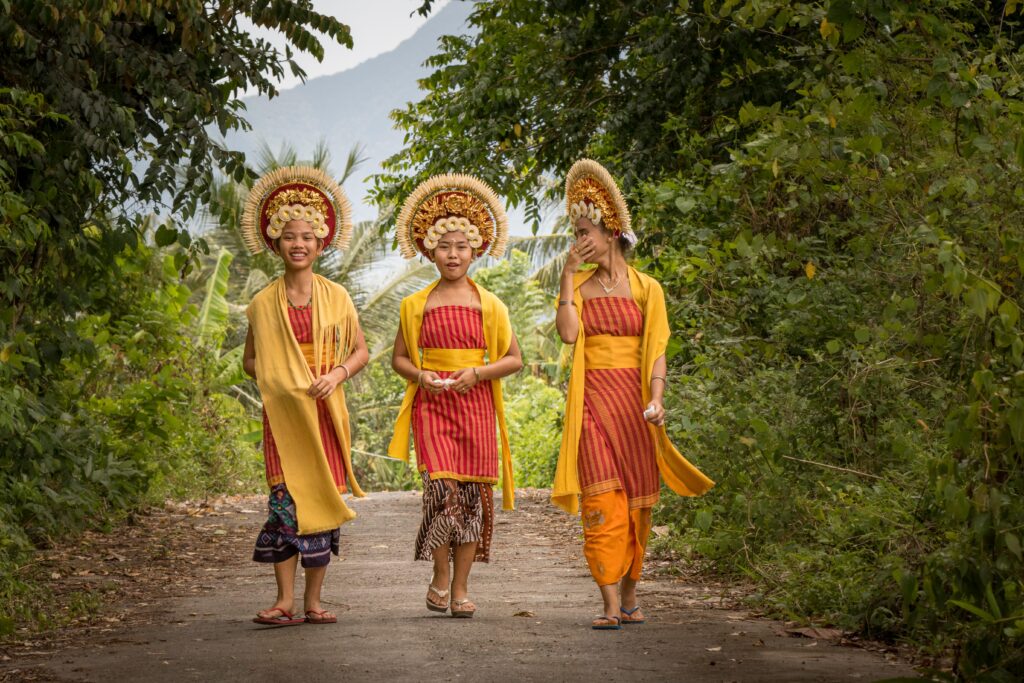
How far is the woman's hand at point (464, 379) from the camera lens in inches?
297

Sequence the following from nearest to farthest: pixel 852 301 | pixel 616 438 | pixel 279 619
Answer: pixel 279 619
pixel 616 438
pixel 852 301

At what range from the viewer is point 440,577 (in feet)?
24.6

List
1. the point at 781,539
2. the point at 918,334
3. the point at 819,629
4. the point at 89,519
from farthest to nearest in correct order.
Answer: the point at 89,519 < the point at 781,539 < the point at 819,629 < the point at 918,334

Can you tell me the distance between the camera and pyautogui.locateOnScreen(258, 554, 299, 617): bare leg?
285 inches

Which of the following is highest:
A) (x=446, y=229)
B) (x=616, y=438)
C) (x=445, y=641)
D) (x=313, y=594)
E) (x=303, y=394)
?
(x=446, y=229)

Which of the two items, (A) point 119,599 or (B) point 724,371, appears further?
(B) point 724,371

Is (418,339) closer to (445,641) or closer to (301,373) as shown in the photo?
(301,373)

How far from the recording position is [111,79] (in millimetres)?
9281

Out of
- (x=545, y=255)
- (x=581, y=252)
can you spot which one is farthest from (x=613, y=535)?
(x=545, y=255)

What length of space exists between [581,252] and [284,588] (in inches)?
96.3


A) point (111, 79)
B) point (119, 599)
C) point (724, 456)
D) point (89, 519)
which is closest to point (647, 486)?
point (724, 456)

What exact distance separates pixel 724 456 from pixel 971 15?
4.71 metres

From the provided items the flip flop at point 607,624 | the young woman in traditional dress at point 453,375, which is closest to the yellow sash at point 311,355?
the young woman in traditional dress at point 453,375

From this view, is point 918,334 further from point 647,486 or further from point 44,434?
point 44,434
